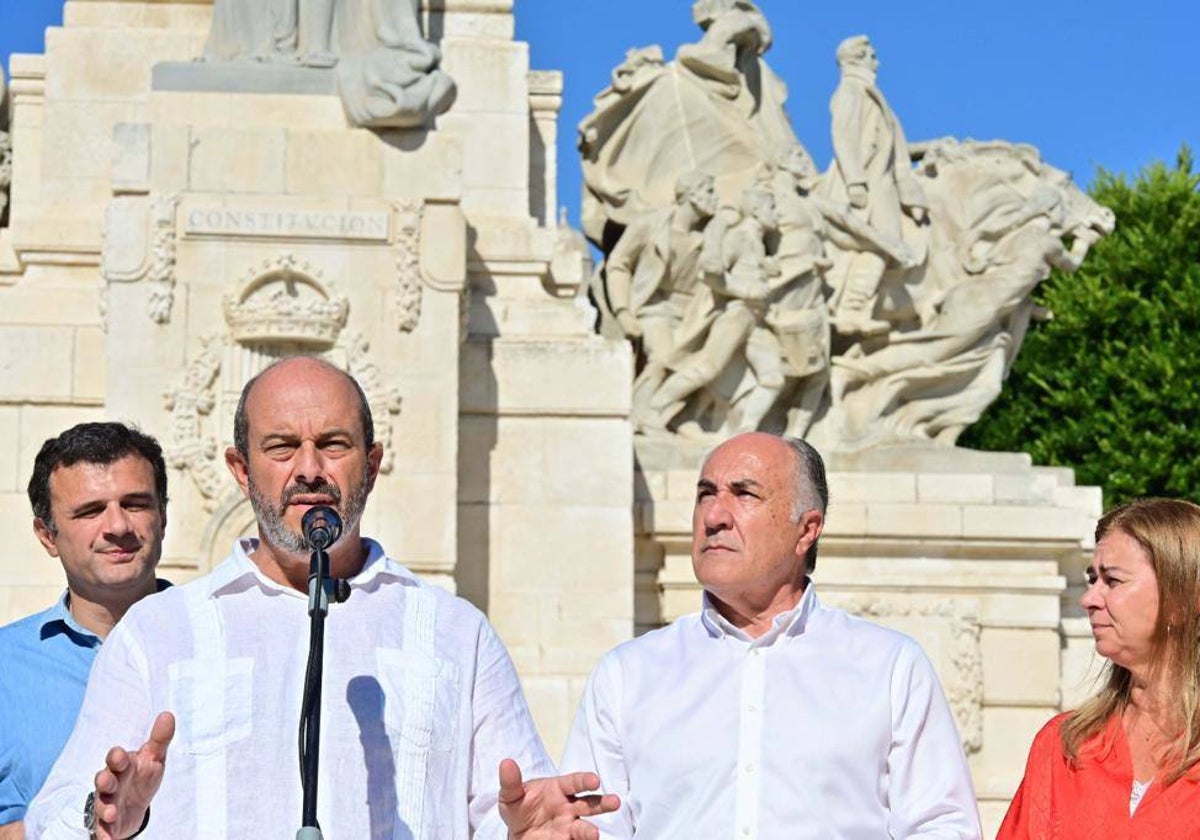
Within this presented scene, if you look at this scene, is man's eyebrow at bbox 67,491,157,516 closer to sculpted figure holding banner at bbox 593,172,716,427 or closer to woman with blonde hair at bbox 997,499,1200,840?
woman with blonde hair at bbox 997,499,1200,840

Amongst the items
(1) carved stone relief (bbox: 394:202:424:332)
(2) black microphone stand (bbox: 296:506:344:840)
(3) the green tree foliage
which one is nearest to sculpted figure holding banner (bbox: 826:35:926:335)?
(1) carved stone relief (bbox: 394:202:424:332)

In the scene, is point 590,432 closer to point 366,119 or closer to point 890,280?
point 366,119

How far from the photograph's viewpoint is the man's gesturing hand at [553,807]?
13.4ft

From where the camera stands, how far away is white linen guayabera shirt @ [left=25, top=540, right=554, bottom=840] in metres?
4.16

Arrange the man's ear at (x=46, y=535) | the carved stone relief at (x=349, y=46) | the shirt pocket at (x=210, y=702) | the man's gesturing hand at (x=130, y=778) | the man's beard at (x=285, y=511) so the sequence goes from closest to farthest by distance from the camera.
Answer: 1. the man's gesturing hand at (x=130, y=778)
2. the shirt pocket at (x=210, y=702)
3. the man's beard at (x=285, y=511)
4. the man's ear at (x=46, y=535)
5. the carved stone relief at (x=349, y=46)

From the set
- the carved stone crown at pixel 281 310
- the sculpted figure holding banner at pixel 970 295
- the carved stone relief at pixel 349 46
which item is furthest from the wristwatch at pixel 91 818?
the sculpted figure holding banner at pixel 970 295

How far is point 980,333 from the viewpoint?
622 inches

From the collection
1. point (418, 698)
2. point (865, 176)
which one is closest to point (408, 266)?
point (865, 176)

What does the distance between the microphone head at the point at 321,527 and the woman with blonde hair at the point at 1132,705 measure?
5.17ft

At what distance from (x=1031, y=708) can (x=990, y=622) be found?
1.79ft

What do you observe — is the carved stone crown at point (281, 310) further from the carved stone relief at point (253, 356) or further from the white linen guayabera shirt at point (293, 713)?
the white linen guayabera shirt at point (293, 713)

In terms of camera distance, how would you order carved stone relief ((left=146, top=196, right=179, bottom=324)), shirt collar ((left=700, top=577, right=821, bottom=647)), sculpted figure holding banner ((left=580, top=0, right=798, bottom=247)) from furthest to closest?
sculpted figure holding banner ((left=580, top=0, right=798, bottom=247)), carved stone relief ((left=146, top=196, right=179, bottom=324)), shirt collar ((left=700, top=577, right=821, bottom=647))

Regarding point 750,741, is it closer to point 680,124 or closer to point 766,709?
point 766,709

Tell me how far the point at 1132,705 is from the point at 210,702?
187 cm
